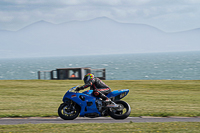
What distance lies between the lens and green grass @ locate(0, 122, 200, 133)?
8.40 metres

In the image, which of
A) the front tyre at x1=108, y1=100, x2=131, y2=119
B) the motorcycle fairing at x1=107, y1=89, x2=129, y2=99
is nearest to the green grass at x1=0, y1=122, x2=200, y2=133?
the front tyre at x1=108, y1=100, x2=131, y2=119

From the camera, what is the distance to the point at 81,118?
1084 centimetres

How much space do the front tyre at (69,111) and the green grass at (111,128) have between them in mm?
913

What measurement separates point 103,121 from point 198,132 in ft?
10.4

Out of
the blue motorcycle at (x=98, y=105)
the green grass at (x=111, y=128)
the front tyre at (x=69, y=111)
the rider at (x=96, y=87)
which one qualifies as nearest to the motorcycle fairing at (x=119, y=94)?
the blue motorcycle at (x=98, y=105)

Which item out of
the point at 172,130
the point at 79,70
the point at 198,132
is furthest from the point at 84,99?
the point at 79,70

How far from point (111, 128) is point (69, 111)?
6.86 feet

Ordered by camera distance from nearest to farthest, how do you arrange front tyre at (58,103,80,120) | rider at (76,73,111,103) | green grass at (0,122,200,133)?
1. green grass at (0,122,200,133)
2. rider at (76,73,111,103)
3. front tyre at (58,103,80,120)

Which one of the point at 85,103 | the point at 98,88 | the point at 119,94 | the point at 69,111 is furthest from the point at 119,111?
the point at 69,111

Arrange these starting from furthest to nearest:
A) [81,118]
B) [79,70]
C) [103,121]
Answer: [79,70] → [81,118] → [103,121]

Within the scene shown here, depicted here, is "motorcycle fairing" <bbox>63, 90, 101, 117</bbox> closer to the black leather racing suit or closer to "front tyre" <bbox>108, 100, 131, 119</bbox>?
the black leather racing suit

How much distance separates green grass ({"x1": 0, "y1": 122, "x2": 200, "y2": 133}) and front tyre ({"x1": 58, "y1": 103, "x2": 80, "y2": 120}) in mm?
913

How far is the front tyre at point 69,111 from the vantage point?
10.3 m

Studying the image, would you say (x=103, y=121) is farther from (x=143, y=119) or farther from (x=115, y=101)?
(x=143, y=119)
